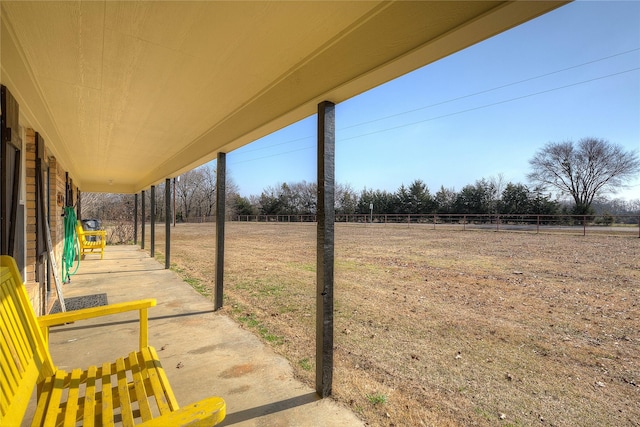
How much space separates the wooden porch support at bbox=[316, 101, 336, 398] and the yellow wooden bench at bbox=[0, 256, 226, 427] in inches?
38.2

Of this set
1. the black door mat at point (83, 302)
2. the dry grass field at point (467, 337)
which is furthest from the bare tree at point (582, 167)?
the black door mat at point (83, 302)

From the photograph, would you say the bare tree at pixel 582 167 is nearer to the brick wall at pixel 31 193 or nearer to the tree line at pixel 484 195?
the tree line at pixel 484 195

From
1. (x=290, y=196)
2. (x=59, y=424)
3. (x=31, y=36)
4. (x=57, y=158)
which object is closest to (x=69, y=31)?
(x=31, y=36)

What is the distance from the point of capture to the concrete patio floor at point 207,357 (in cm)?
188

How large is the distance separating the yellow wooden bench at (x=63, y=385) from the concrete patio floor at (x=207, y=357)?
0.57 meters

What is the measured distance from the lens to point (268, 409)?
6.23 feet

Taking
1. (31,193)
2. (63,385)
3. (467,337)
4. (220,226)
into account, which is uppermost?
(31,193)

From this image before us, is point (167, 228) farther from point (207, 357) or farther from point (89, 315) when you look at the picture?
point (89, 315)

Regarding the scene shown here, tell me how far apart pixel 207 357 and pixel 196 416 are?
1.82 m

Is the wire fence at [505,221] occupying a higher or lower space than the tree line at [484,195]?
lower

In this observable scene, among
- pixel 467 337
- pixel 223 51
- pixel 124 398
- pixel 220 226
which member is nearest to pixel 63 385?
pixel 124 398

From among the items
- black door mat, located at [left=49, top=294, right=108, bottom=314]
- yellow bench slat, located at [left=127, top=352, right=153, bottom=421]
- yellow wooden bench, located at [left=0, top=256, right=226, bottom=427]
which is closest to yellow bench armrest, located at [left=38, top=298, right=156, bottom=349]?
yellow wooden bench, located at [left=0, top=256, right=226, bottom=427]

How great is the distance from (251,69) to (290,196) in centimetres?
3734

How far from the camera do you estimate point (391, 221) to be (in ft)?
86.6
